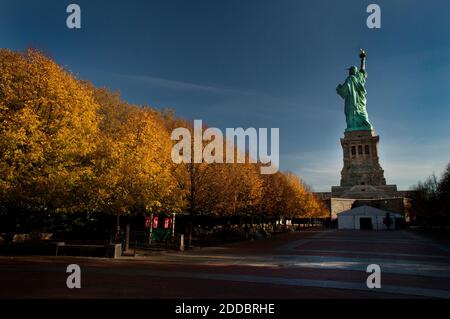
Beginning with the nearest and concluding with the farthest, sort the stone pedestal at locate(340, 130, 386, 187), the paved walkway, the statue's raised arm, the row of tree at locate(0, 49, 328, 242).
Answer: the paved walkway
the row of tree at locate(0, 49, 328, 242)
the stone pedestal at locate(340, 130, 386, 187)
the statue's raised arm

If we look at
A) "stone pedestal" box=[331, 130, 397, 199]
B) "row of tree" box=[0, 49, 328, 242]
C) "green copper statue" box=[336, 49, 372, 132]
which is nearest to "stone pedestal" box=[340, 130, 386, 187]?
"stone pedestal" box=[331, 130, 397, 199]

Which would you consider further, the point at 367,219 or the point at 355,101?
the point at 355,101

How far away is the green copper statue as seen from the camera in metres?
110

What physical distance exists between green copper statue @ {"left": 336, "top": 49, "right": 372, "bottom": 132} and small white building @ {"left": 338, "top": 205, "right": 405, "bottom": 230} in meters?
42.3

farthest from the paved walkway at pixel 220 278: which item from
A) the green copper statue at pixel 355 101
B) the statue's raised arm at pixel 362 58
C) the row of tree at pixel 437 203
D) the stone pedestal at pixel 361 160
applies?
the statue's raised arm at pixel 362 58

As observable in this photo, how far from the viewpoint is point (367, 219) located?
7150 centimetres

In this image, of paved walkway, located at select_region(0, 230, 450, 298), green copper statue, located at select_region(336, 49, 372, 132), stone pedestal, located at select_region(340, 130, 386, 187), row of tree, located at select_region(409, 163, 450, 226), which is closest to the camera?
paved walkway, located at select_region(0, 230, 450, 298)

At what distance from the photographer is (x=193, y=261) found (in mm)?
19672

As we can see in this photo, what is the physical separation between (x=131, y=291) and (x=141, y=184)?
11.8 meters

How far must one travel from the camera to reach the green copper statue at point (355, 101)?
110 m

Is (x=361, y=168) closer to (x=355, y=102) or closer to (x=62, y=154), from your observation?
(x=355, y=102)

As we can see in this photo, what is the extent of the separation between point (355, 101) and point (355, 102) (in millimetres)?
358

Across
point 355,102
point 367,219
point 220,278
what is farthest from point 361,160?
point 220,278

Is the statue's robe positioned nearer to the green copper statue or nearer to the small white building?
the green copper statue
